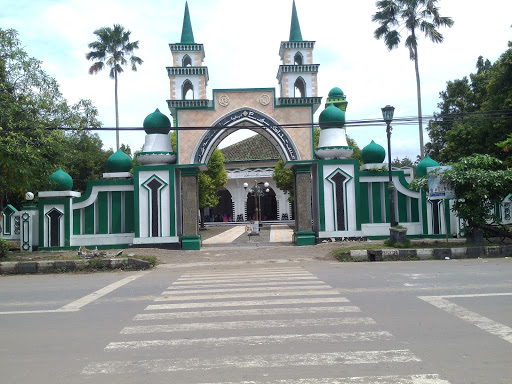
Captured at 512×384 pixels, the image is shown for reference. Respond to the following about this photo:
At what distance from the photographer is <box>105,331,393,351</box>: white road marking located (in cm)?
512

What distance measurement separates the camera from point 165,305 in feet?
24.1

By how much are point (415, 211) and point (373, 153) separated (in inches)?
113

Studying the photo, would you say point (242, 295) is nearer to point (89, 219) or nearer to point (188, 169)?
point (188, 169)

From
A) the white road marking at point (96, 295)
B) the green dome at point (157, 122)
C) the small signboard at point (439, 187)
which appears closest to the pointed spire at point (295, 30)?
the green dome at point (157, 122)

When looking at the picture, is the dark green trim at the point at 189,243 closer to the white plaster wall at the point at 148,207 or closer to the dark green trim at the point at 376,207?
the white plaster wall at the point at 148,207

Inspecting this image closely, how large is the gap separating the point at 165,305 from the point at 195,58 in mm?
13988

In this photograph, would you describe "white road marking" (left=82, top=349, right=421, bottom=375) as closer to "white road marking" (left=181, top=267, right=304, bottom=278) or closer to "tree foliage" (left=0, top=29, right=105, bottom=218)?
"white road marking" (left=181, top=267, right=304, bottom=278)

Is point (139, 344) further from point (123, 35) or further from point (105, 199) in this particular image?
point (123, 35)

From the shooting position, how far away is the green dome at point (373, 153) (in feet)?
62.4

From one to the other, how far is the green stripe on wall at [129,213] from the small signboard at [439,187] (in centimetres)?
1110

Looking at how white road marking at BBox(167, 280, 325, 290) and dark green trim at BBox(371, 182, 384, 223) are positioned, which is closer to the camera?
white road marking at BBox(167, 280, 325, 290)

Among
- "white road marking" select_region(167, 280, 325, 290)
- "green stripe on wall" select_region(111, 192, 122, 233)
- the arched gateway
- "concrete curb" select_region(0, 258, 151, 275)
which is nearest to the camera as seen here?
"white road marking" select_region(167, 280, 325, 290)

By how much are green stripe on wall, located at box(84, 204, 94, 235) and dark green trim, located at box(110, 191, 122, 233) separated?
0.77m

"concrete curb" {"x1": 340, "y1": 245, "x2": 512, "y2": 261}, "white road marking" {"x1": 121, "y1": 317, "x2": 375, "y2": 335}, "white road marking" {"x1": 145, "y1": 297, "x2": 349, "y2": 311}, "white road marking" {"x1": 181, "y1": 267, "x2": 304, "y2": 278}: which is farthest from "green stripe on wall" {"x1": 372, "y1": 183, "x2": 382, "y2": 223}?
"white road marking" {"x1": 121, "y1": 317, "x2": 375, "y2": 335}
